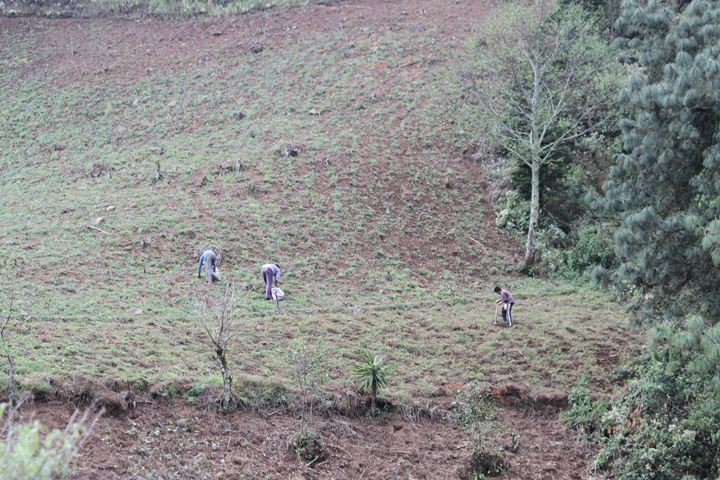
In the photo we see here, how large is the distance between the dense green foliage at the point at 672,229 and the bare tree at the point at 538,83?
8.70m

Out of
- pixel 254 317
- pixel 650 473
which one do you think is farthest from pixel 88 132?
pixel 650 473

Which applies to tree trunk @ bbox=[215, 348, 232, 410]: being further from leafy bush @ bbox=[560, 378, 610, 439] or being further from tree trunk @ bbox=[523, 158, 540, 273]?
tree trunk @ bbox=[523, 158, 540, 273]

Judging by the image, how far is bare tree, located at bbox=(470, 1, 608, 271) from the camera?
912 inches

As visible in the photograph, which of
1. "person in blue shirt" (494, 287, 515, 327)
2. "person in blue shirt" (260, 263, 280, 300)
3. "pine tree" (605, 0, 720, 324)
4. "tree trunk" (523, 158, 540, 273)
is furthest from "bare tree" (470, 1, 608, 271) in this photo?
"pine tree" (605, 0, 720, 324)

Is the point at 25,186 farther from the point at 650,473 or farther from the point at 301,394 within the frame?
the point at 650,473

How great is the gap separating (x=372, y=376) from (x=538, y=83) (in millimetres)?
12353

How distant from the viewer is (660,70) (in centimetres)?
1389

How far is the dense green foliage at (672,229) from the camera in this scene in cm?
1217

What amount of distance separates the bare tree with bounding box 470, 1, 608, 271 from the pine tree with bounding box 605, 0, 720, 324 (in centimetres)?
857

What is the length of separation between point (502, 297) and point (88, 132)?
21.9 meters

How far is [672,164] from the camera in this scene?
13.2m

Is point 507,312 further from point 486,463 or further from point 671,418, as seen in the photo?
point 486,463

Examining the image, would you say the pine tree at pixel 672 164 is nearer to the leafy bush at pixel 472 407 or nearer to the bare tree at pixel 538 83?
the leafy bush at pixel 472 407

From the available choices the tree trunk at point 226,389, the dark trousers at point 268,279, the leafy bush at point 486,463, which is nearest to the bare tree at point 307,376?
the tree trunk at point 226,389
